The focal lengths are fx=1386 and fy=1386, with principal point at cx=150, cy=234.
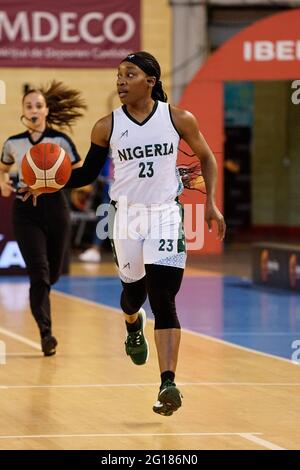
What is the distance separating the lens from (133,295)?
9500 mm

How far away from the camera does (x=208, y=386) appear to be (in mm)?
10102

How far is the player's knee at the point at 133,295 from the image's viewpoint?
9.36 meters

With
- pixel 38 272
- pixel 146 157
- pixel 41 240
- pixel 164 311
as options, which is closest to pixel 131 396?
pixel 164 311

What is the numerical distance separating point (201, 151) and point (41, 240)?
3.39 m

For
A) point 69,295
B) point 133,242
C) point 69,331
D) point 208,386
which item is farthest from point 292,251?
point 133,242

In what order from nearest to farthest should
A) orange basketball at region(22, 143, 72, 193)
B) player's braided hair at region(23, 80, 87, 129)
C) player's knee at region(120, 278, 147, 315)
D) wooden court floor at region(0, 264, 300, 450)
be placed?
wooden court floor at region(0, 264, 300, 450) < orange basketball at region(22, 143, 72, 193) < player's knee at region(120, 278, 147, 315) < player's braided hair at region(23, 80, 87, 129)

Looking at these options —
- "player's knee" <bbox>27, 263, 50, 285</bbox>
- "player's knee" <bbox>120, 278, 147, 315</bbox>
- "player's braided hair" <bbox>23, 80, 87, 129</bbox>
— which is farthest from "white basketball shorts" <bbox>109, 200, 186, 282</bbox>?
"player's braided hair" <bbox>23, 80, 87, 129</bbox>

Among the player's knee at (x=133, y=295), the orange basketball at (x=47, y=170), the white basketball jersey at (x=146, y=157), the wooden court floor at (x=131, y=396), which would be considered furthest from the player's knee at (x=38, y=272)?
the white basketball jersey at (x=146, y=157)

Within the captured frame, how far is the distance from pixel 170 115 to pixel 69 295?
28.1ft

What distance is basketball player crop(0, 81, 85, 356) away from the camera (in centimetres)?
1187

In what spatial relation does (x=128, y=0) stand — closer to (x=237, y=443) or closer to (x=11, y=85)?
(x=11, y=85)

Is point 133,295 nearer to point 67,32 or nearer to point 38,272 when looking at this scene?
point 38,272

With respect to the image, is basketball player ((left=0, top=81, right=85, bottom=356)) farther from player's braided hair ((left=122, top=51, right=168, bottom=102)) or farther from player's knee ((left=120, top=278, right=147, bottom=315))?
player's braided hair ((left=122, top=51, right=168, bottom=102))

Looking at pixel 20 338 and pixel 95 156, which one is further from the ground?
pixel 95 156
